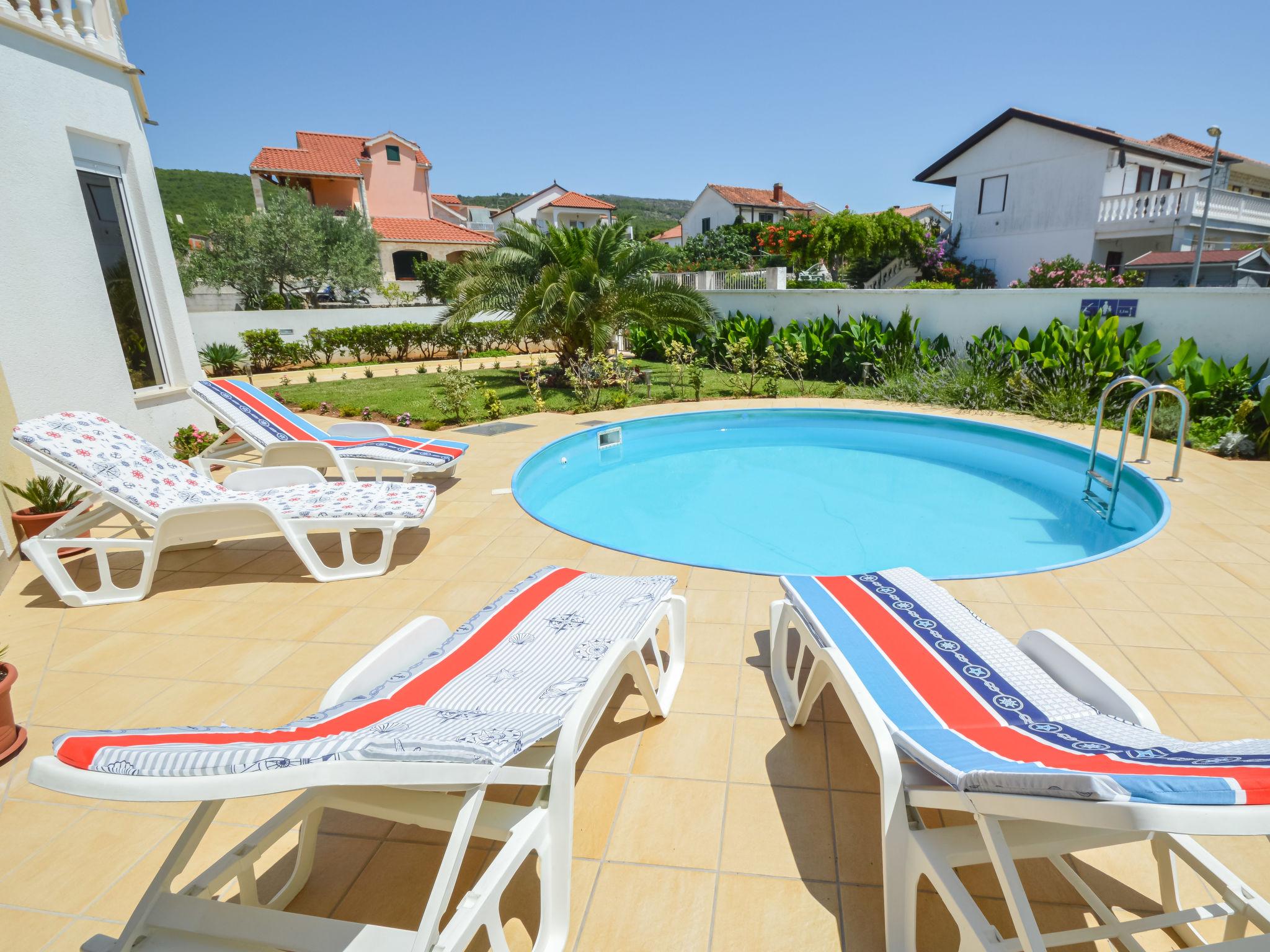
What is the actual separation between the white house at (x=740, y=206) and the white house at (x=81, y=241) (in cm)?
4125

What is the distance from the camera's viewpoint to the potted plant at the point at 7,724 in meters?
2.92

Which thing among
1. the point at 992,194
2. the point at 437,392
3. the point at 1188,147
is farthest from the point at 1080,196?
the point at 437,392

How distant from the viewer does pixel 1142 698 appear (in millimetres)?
3207

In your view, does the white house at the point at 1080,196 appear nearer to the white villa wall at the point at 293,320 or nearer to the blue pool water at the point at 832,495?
the blue pool water at the point at 832,495

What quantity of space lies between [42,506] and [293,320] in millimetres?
17580

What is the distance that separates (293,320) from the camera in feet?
68.4

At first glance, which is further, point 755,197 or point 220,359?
point 755,197

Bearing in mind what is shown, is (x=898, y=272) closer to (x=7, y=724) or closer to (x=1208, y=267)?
(x=1208, y=267)

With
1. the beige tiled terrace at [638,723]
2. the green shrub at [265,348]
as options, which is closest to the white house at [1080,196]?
the beige tiled terrace at [638,723]

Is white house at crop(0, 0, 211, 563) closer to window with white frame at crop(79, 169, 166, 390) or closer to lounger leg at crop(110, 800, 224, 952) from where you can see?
window with white frame at crop(79, 169, 166, 390)

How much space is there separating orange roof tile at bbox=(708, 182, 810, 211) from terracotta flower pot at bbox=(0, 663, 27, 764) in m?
46.7

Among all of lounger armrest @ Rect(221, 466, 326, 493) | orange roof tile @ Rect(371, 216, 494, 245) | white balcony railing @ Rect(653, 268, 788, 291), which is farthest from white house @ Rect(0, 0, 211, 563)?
orange roof tile @ Rect(371, 216, 494, 245)

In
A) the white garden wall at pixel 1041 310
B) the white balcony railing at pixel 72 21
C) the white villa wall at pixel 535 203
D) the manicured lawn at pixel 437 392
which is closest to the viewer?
the white balcony railing at pixel 72 21

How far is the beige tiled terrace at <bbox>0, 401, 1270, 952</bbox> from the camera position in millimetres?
2195
